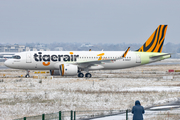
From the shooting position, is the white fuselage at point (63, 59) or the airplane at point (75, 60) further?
the white fuselage at point (63, 59)

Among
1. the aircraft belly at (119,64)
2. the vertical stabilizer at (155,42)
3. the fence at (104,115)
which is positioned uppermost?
the vertical stabilizer at (155,42)

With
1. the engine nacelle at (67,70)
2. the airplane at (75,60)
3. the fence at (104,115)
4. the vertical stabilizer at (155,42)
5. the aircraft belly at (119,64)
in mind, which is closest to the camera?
the fence at (104,115)

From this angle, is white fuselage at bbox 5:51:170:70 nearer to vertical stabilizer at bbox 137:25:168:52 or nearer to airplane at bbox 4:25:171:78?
airplane at bbox 4:25:171:78

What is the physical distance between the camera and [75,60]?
46.6m

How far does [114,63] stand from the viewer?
47875 millimetres

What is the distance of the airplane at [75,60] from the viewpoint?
45375mm

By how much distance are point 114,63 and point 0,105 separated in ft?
90.1

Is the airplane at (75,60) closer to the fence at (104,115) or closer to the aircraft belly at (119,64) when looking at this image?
the aircraft belly at (119,64)

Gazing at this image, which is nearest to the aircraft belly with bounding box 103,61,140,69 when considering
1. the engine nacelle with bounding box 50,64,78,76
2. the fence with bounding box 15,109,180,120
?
the engine nacelle with bounding box 50,64,78,76

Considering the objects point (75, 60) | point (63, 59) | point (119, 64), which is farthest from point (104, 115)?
point (119, 64)

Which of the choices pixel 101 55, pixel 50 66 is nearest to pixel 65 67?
pixel 50 66

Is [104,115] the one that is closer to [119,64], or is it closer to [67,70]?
[67,70]

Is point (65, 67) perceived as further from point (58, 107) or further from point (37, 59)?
point (58, 107)

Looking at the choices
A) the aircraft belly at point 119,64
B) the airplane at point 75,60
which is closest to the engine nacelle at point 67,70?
the airplane at point 75,60
